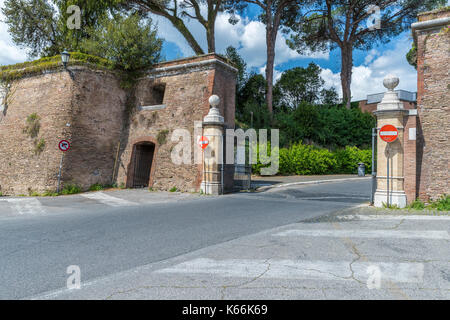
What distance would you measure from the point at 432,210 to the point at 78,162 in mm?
13999

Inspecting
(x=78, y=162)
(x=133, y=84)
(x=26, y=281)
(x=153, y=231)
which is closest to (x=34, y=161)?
(x=78, y=162)

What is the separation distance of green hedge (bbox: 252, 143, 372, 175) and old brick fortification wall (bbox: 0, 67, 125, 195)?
1038 cm

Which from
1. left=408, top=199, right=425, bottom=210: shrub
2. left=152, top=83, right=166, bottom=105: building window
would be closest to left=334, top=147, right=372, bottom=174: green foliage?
left=152, top=83, right=166, bottom=105: building window

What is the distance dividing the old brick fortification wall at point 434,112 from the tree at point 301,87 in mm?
32342

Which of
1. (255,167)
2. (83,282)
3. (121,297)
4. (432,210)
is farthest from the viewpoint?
(255,167)

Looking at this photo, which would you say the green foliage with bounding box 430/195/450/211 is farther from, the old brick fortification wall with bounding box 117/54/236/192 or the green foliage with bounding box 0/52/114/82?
the green foliage with bounding box 0/52/114/82

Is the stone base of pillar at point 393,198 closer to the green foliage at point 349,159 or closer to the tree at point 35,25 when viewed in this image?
the green foliage at point 349,159

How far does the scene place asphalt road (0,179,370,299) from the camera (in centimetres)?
355

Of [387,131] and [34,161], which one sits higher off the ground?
[387,131]

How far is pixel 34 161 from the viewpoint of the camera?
46.9 ft

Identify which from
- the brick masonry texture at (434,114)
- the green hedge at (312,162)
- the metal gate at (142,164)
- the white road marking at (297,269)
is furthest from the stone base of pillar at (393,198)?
the green hedge at (312,162)

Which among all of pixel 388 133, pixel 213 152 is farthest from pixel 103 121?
pixel 388 133

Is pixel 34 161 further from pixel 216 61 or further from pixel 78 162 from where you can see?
pixel 216 61
